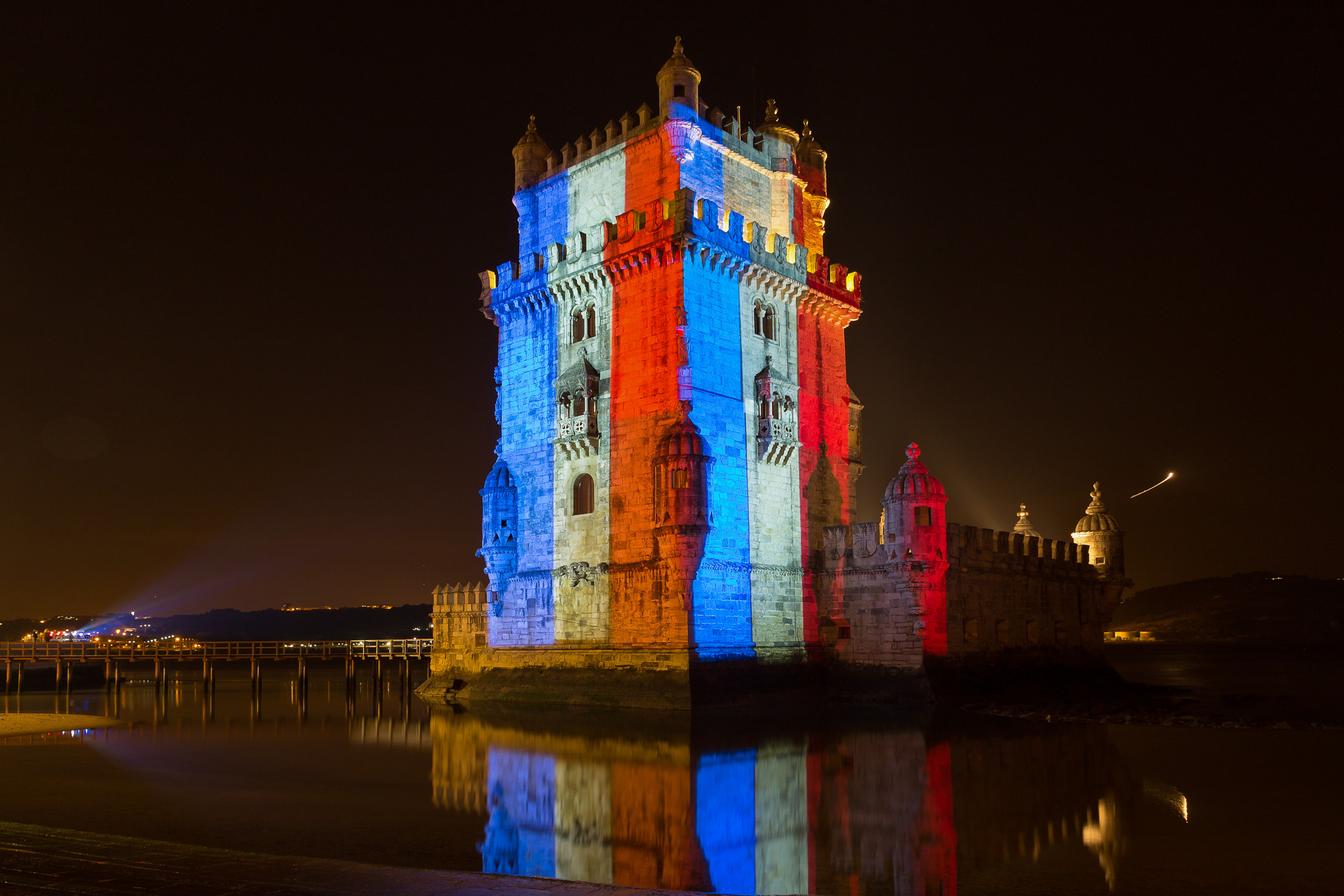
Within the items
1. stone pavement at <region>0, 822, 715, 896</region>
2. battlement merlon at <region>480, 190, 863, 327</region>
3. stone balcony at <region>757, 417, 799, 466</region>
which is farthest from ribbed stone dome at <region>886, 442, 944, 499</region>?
→ stone pavement at <region>0, 822, 715, 896</region>

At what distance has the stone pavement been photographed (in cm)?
919

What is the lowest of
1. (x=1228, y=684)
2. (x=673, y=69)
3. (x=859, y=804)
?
(x=1228, y=684)

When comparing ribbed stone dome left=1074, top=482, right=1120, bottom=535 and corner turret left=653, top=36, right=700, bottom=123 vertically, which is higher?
corner turret left=653, top=36, right=700, bottom=123

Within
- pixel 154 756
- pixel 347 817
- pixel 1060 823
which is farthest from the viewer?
pixel 154 756

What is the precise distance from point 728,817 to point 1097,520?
116ft

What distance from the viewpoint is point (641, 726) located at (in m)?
27.1

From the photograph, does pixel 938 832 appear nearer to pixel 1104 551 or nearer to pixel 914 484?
pixel 914 484

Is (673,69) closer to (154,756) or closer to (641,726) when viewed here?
(641,726)

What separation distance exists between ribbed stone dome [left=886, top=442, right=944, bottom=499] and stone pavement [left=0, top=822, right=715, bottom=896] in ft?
79.8

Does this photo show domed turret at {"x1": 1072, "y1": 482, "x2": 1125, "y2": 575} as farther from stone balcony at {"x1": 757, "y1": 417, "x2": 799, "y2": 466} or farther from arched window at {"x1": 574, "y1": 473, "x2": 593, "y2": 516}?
arched window at {"x1": 574, "y1": 473, "x2": 593, "y2": 516}

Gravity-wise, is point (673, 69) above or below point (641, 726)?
above

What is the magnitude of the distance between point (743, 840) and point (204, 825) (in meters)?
7.73

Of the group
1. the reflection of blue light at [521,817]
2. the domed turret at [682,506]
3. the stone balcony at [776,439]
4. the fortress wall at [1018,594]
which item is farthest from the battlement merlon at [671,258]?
the reflection of blue light at [521,817]

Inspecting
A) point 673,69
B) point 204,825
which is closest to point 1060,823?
point 204,825
